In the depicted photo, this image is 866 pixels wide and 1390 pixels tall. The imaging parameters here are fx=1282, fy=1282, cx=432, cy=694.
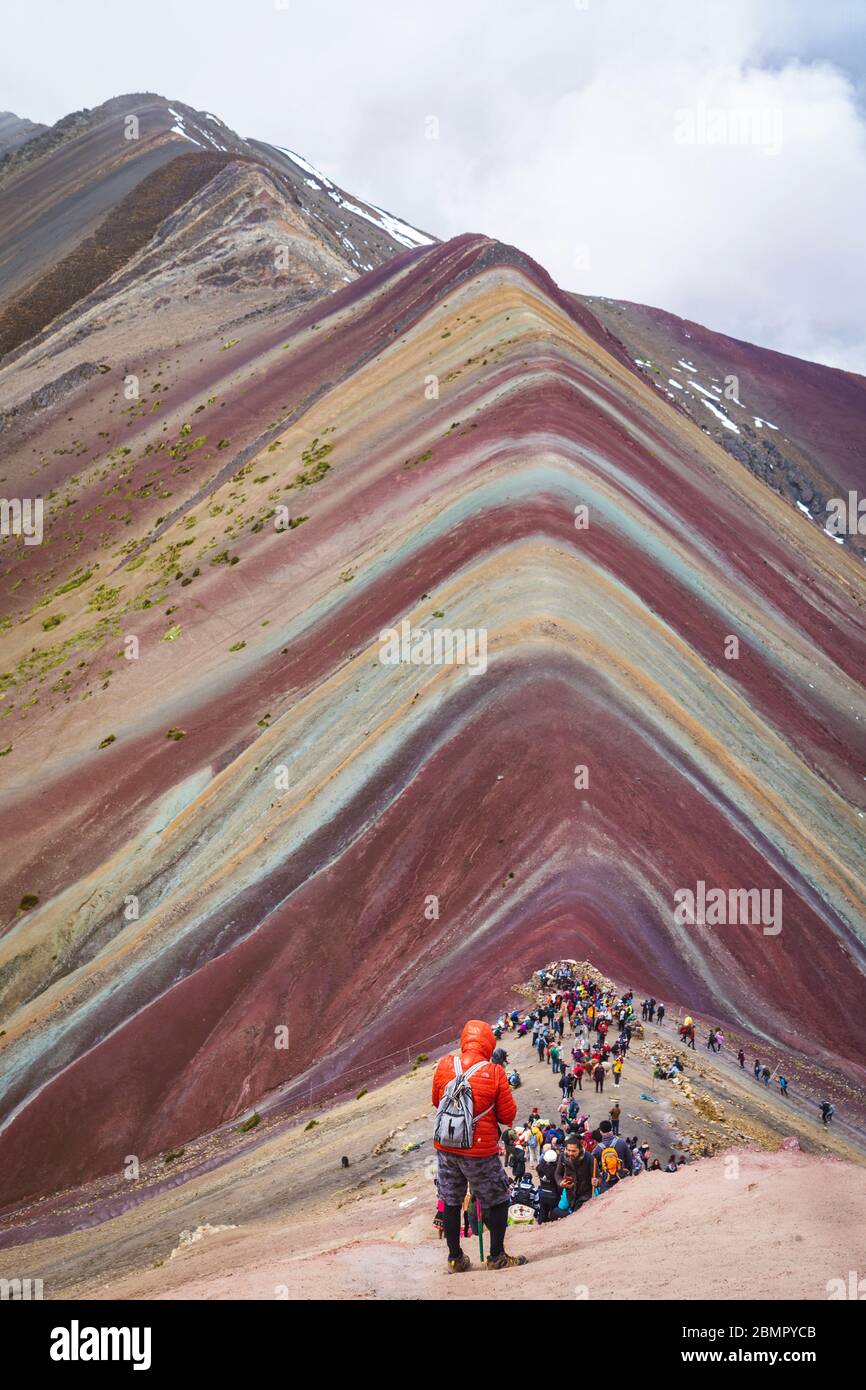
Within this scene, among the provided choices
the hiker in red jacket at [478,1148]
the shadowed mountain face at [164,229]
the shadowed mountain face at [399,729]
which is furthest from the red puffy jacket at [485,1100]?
Result: the shadowed mountain face at [164,229]

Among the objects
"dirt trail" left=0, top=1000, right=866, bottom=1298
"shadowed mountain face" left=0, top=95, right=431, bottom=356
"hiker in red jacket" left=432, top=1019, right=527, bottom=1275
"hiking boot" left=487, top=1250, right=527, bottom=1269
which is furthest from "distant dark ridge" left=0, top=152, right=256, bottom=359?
"hiking boot" left=487, top=1250, right=527, bottom=1269

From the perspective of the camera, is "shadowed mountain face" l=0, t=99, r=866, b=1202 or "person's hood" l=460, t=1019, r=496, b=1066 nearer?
"person's hood" l=460, t=1019, r=496, b=1066

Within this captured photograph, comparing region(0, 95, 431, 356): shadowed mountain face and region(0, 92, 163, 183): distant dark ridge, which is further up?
region(0, 92, 163, 183): distant dark ridge

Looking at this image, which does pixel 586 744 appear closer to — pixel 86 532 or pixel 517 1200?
pixel 517 1200

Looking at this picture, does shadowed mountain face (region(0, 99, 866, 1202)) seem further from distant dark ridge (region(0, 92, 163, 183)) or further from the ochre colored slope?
distant dark ridge (region(0, 92, 163, 183))

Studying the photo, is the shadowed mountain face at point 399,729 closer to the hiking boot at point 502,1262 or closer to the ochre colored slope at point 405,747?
the ochre colored slope at point 405,747

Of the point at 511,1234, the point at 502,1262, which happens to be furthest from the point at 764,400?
the point at 502,1262
